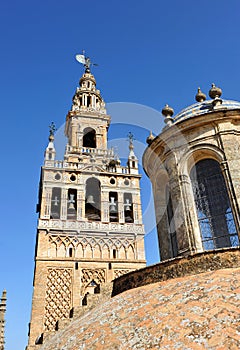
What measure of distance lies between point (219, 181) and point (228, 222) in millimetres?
1171

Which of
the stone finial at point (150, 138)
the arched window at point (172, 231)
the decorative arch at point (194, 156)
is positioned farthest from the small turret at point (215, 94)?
the arched window at point (172, 231)

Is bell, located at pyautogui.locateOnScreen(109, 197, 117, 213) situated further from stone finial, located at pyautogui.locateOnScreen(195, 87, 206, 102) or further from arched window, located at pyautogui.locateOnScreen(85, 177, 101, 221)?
stone finial, located at pyautogui.locateOnScreen(195, 87, 206, 102)

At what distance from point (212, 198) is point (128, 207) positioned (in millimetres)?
16663

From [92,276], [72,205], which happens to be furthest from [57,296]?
[72,205]

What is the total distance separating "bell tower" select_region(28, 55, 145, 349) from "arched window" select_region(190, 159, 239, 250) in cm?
1297

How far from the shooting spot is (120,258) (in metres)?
22.7

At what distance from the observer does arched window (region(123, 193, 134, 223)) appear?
25.6 metres

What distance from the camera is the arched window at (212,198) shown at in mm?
8977

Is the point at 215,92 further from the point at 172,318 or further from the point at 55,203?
the point at 55,203

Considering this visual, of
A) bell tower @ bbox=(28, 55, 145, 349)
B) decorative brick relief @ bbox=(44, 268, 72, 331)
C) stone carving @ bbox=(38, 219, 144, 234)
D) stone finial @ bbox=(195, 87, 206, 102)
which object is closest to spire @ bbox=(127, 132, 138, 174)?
bell tower @ bbox=(28, 55, 145, 349)

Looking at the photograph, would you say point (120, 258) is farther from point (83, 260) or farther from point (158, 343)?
point (158, 343)

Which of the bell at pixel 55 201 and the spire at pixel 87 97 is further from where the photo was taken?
the spire at pixel 87 97

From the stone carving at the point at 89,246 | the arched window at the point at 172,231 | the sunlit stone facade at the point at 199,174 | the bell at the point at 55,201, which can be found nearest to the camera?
the sunlit stone facade at the point at 199,174

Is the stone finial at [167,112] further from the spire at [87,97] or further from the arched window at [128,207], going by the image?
the spire at [87,97]
